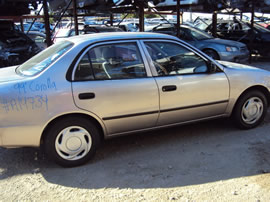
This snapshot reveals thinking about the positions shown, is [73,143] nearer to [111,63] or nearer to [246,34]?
[111,63]

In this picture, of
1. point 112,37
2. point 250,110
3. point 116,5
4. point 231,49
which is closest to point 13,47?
point 116,5

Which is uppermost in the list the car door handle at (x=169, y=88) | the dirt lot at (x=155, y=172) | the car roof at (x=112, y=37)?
the car roof at (x=112, y=37)

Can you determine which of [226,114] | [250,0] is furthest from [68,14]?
[226,114]

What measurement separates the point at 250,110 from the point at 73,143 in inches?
111

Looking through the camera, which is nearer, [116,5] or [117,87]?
[117,87]

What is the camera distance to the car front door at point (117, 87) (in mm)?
3354

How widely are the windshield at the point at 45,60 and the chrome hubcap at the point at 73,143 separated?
807mm

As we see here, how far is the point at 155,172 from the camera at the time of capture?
3.35m

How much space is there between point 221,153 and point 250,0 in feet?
31.1

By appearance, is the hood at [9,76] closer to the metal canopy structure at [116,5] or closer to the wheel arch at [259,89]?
the wheel arch at [259,89]

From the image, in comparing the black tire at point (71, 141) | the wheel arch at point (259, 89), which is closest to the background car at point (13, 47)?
the black tire at point (71, 141)

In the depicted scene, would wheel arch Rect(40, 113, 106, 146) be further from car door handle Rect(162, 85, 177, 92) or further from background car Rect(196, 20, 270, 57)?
background car Rect(196, 20, 270, 57)

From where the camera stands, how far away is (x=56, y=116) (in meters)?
3.22

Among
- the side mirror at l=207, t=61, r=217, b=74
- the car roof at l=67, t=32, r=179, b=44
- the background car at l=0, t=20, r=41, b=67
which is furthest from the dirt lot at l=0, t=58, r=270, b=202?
the background car at l=0, t=20, r=41, b=67
